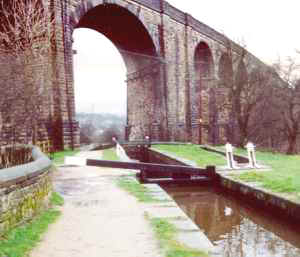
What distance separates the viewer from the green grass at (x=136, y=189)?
7328 mm

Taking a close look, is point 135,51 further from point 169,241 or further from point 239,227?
point 169,241

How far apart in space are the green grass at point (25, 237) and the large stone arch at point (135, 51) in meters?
14.3

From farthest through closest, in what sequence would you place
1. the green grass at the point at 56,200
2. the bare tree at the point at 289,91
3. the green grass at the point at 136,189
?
1. the bare tree at the point at 289,91
2. the green grass at the point at 136,189
3. the green grass at the point at 56,200

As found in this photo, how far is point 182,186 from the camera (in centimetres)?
1169

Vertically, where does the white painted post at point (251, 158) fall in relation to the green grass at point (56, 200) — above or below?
above

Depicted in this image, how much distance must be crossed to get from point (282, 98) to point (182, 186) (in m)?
18.7

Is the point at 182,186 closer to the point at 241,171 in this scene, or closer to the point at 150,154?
the point at 241,171

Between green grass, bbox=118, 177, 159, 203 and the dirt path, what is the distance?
0.55ft

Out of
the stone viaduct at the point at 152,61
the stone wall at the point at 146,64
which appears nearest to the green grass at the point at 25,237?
the stone wall at the point at 146,64

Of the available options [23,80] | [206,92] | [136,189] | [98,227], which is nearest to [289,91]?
[206,92]

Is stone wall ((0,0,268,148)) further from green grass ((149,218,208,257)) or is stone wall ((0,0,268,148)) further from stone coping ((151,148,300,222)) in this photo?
green grass ((149,218,208,257))

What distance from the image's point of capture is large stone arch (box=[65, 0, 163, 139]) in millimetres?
21297

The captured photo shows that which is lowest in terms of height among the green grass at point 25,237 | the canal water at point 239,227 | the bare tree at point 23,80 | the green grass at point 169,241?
the canal water at point 239,227

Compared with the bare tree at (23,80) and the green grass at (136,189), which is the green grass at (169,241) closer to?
the green grass at (136,189)
